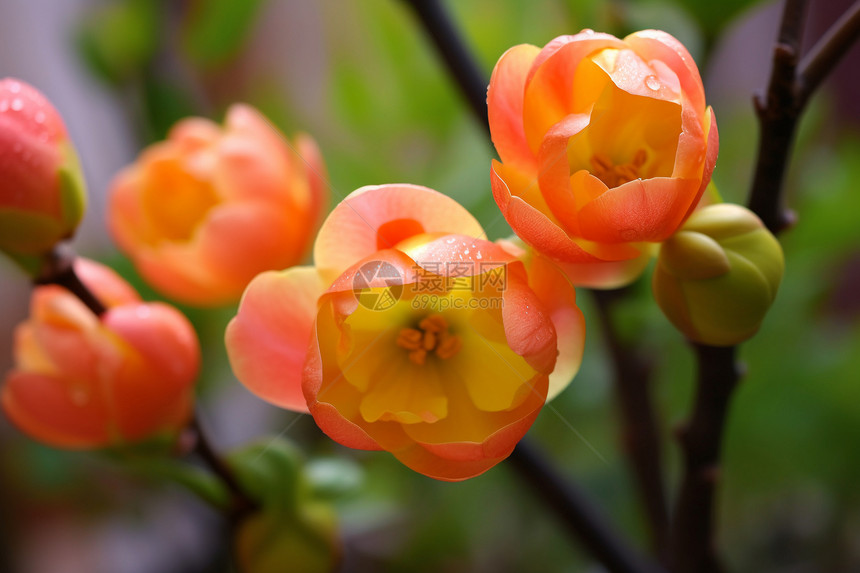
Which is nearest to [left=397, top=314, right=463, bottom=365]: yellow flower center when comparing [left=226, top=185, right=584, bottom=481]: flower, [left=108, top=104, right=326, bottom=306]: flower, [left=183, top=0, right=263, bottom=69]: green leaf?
[left=226, top=185, right=584, bottom=481]: flower

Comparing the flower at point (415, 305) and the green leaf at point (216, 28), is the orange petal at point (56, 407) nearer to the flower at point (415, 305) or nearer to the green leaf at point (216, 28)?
the flower at point (415, 305)

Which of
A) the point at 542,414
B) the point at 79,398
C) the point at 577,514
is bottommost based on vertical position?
the point at 542,414

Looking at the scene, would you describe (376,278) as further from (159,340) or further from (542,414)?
(542,414)

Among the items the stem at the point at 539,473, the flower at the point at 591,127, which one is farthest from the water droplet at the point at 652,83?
the stem at the point at 539,473

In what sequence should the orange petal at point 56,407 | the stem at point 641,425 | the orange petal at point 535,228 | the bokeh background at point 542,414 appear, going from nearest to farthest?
1. the orange petal at point 535,228
2. the orange petal at point 56,407
3. the stem at point 641,425
4. the bokeh background at point 542,414

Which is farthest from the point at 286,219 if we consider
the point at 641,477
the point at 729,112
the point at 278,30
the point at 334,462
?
the point at 278,30

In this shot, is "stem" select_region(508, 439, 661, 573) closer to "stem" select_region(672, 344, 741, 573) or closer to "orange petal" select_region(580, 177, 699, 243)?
"stem" select_region(672, 344, 741, 573)

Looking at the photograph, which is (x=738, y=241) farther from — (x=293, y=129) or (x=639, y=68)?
(x=293, y=129)

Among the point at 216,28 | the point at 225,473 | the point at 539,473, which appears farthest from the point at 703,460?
the point at 216,28
